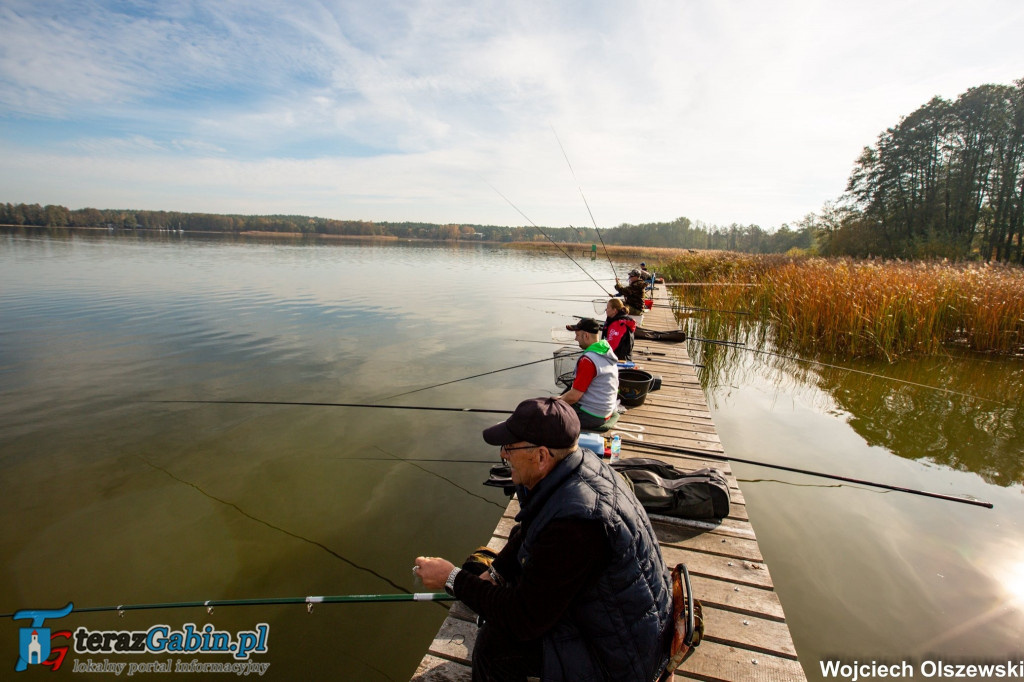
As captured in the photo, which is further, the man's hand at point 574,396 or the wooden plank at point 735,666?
the man's hand at point 574,396

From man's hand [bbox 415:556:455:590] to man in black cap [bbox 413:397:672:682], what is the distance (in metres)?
0.07

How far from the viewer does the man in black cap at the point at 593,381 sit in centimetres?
470

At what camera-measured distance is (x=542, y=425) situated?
5.75ft

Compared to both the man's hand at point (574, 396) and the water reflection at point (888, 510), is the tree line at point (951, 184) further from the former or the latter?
the man's hand at point (574, 396)

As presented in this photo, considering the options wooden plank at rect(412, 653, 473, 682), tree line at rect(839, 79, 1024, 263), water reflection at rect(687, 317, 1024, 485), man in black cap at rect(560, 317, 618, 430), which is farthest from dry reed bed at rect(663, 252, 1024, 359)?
tree line at rect(839, 79, 1024, 263)

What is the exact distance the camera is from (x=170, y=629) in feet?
11.4

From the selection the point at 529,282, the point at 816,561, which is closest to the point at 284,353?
the point at 816,561

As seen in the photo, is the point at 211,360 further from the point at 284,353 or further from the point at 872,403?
the point at 872,403

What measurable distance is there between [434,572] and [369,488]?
11.7ft
